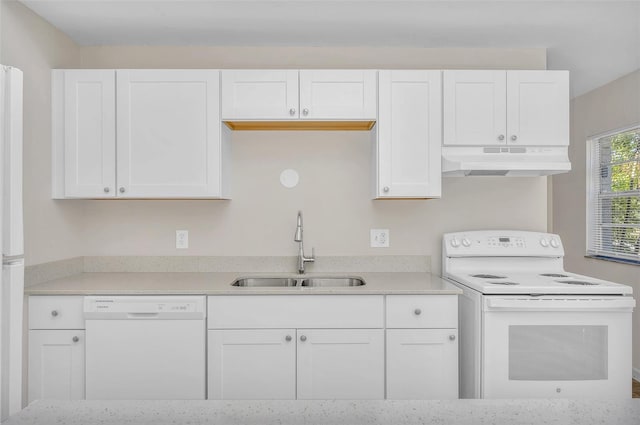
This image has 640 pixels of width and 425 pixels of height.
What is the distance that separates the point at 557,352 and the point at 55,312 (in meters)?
2.62

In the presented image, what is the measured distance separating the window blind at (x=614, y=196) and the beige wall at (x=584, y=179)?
8 cm

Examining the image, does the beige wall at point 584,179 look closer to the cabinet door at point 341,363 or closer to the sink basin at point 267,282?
the cabinet door at point 341,363

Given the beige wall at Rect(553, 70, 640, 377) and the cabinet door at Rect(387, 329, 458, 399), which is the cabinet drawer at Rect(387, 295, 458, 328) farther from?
the beige wall at Rect(553, 70, 640, 377)

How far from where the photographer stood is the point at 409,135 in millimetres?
2506

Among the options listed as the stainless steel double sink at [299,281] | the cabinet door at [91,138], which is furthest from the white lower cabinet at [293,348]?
the cabinet door at [91,138]

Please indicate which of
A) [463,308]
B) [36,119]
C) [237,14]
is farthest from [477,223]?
[36,119]

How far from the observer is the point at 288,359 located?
220 cm

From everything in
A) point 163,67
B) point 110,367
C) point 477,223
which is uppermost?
point 163,67

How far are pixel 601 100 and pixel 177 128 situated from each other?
3686mm

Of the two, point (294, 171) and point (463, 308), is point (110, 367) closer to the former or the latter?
point (294, 171)

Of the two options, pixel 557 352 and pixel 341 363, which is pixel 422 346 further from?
pixel 557 352

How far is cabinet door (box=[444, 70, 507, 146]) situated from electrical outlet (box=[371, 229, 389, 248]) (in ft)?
2.47

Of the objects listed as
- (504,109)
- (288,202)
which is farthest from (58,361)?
(504,109)

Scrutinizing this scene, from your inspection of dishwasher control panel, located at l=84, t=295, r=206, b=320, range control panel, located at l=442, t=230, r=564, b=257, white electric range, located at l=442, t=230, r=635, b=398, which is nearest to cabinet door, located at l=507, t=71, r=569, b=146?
range control panel, located at l=442, t=230, r=564, b=257
